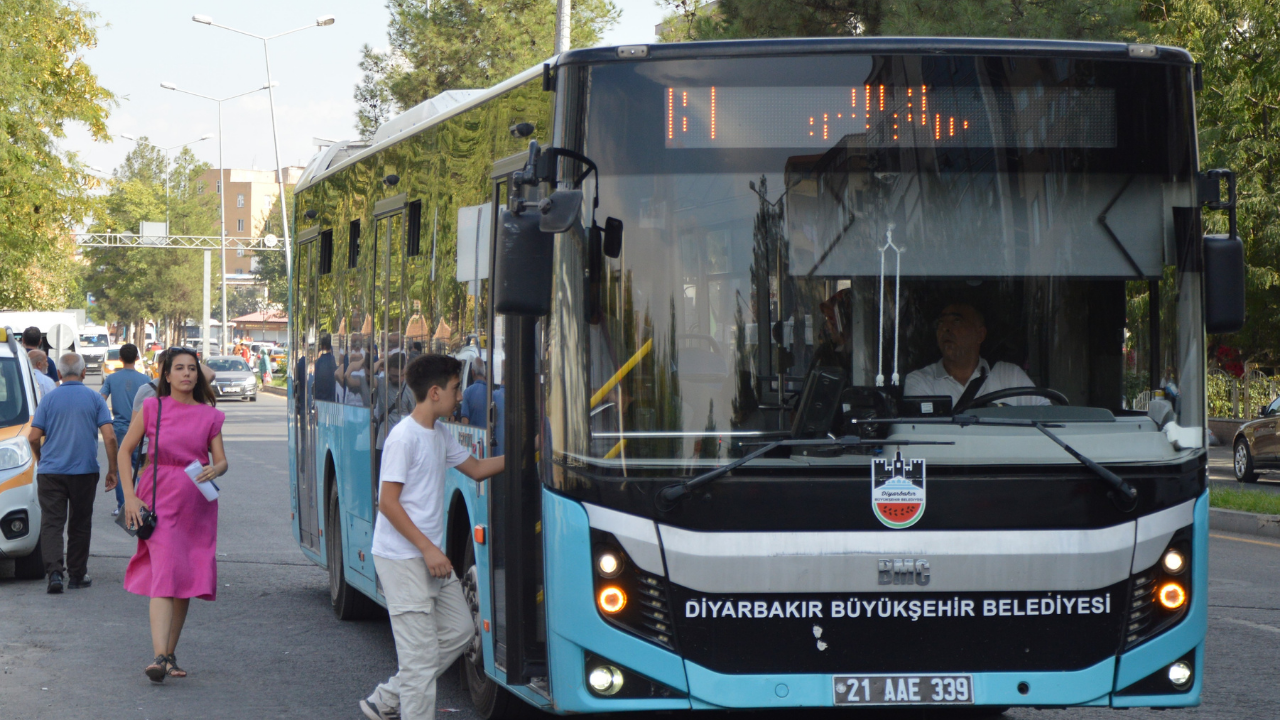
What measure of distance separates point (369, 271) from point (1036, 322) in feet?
15.4

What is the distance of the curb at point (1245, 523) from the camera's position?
1574 cm

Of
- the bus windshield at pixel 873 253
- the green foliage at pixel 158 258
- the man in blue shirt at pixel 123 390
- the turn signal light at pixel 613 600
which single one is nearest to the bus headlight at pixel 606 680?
the turn signal light at pixel 613 600

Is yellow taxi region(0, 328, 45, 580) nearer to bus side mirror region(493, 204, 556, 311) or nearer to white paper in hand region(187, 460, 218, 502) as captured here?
white paper in hand region(187, 460, 218, 502)

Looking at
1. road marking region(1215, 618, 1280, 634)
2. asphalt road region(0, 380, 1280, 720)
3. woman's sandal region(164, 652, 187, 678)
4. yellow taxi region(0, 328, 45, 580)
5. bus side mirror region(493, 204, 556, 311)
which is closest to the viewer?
bus side mirror region(493, 204, 556, 311)

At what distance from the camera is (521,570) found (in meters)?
5.85

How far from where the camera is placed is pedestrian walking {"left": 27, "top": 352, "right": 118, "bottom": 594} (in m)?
11.4

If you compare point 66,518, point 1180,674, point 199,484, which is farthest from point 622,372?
point 66,518

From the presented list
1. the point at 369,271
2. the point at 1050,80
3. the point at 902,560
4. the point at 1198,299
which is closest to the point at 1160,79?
the point at 1050,80

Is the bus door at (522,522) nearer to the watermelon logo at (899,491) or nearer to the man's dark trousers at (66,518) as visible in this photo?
the watermelon logo at (899,491)

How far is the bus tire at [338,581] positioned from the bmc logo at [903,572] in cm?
517

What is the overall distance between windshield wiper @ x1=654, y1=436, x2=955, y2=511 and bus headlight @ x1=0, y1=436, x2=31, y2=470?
805 centimetres

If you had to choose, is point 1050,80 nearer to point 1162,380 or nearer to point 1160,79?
point 1160,79

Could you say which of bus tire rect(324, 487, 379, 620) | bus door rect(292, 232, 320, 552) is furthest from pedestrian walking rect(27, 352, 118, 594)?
bus tire rect(324, 487, 379, 620)

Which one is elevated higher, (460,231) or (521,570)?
(460,231)
